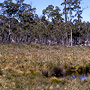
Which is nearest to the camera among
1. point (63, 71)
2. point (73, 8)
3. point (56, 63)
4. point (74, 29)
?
point (63, 71)

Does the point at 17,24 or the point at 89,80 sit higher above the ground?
the point at 17,24

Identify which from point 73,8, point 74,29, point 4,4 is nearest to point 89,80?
point 73,8

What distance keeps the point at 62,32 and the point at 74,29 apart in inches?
157

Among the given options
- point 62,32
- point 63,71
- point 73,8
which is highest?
point 73,8

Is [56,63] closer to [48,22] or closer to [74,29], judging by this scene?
[74,29]

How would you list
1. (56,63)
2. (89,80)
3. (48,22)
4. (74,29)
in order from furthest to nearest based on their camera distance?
1. (48,22)
2. (74,29)
3. (56,63)
4. (89,80)

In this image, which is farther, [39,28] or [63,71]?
[39,28]

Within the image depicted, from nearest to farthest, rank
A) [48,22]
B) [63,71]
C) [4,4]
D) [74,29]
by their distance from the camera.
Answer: [63,71] < [4,4] < [74,29] < [48,22]

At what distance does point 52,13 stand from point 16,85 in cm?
4981

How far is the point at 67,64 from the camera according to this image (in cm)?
1544

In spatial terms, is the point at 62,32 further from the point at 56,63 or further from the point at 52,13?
the point at 56,63

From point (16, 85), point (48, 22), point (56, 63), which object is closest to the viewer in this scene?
point (16, 85)

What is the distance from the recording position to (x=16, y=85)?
8.16m

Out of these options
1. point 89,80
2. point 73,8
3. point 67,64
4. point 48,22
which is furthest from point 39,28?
point 89,80
